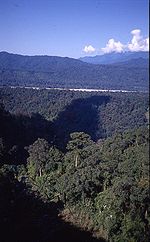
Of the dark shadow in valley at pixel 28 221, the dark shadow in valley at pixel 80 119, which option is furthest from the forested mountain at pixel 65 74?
the dark shadow in valley at pixel 28 221

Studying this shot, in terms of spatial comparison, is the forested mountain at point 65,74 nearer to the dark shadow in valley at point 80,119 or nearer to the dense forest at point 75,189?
the dark shadow in valley at point 80,119

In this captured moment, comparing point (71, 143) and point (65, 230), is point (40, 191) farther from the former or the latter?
point (71, 143)

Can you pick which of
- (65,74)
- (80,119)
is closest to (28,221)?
(80,119)

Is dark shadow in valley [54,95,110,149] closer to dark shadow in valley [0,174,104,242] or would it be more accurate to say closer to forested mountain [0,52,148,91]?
dark shadow in valley [0,174,104,242]

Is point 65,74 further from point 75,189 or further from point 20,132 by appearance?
point 75,189

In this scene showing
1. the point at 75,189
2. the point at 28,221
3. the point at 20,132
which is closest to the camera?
the point at 28,221

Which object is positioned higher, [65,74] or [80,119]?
[65,74]
